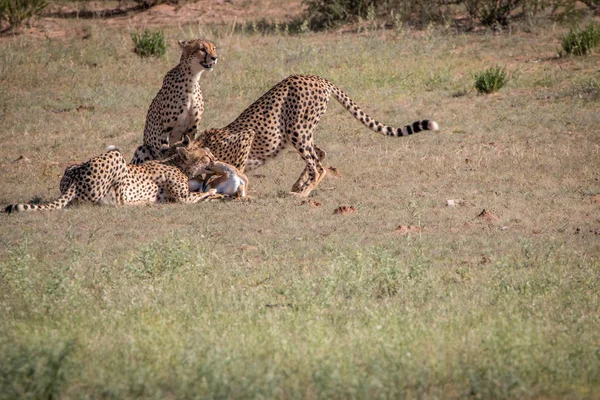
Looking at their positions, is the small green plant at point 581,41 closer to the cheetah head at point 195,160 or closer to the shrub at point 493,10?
the shrub at point 493,10

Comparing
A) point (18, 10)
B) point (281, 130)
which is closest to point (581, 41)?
point (281, 130)

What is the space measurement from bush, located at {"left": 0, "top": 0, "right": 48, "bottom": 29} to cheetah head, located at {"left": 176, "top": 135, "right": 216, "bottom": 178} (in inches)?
331

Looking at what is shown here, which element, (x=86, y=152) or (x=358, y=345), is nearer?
(x=358, y=345)

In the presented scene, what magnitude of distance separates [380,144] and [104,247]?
A: 4.76m

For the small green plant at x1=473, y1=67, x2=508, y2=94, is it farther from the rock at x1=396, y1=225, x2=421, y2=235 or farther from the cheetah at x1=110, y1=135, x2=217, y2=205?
the rock at x1=396, y1=225, x2=421, y2=235

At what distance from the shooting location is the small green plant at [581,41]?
1436 cm

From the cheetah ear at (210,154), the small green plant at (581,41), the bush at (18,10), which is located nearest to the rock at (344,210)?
the cheetah ear at (210,154)

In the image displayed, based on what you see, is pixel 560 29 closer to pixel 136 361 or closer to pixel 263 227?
pixel 263 227

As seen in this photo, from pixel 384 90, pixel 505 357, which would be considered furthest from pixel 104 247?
pixel 384 90

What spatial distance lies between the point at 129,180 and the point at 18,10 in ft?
29.4

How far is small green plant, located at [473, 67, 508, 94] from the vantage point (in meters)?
13.0

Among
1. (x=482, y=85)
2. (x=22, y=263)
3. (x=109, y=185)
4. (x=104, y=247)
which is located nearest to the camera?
(x=22, y=263)

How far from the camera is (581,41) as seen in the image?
47.1 ft

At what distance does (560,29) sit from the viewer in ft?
52.8
